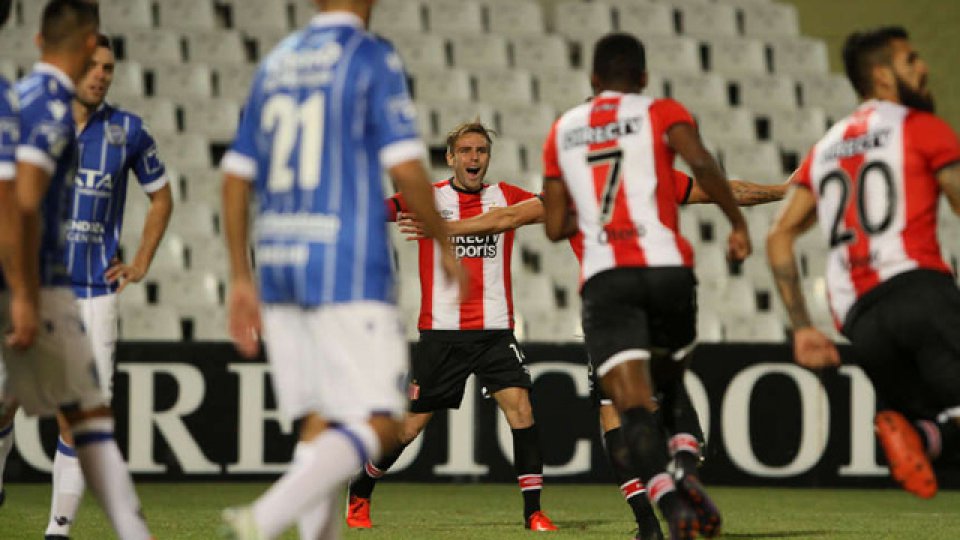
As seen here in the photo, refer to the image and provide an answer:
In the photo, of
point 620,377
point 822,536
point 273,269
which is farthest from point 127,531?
point 822,536

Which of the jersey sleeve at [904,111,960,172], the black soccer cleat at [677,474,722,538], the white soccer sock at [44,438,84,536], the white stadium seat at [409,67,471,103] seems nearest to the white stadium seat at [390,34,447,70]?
the white stadium seat at [409,67,471,103]

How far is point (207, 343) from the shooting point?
11.7 m

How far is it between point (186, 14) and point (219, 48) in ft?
2.16

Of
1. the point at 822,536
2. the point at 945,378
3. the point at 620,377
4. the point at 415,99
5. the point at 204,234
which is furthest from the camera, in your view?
the point at 415,99

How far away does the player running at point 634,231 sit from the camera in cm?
566

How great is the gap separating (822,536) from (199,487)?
17.0 feet

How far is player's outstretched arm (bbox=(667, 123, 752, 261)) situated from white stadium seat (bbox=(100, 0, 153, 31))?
36.5ft

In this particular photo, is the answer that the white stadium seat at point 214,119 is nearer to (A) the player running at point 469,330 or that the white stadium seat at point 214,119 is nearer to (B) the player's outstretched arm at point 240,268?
(A) the player running at point 469,330

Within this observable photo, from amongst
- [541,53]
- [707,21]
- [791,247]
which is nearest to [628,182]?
[791,247]

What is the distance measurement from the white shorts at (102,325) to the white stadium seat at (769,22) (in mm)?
12190

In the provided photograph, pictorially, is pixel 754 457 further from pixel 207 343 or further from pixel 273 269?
pixel 273 269

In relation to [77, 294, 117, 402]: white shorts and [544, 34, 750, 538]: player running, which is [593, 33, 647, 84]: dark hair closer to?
[544, 34, 750, 538]: player running

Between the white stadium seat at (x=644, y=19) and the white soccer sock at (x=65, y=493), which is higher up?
the white stadium seat at (x=644, y=19)

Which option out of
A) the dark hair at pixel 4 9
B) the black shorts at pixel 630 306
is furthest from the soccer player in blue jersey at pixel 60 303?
the black shorts at pixel 630 306
